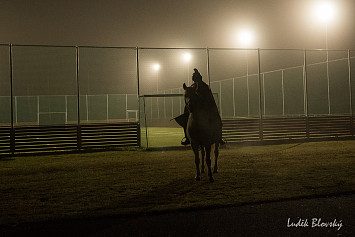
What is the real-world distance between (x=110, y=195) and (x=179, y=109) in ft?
88.7

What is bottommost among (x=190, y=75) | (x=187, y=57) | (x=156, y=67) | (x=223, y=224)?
(x=223, y=224)

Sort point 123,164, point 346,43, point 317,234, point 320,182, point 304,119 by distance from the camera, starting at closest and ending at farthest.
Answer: point 317,234 → point 320,182 → point 123,164 → point 304,119 → point 346,43

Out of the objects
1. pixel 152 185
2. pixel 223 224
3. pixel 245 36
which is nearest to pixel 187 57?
pixel 245 36

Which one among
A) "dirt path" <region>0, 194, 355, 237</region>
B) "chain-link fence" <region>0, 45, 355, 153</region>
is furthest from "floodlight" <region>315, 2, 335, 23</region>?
"dirt path" <region>0, 194, 355, 237</region>

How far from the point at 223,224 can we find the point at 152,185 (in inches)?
132

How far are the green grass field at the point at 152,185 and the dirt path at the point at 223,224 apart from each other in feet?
1.36

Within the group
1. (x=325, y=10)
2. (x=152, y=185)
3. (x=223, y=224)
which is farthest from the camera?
(x=325, y=10)

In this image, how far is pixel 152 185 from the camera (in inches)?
323

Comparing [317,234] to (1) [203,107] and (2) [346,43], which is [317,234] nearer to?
(1) [203,107]

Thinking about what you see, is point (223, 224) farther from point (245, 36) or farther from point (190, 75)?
point (190, 75)

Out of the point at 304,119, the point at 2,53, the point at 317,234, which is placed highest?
the point at 2,53

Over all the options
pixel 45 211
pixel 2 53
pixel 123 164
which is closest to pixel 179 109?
pixel 2 53

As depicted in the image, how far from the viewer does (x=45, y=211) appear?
6.03 m

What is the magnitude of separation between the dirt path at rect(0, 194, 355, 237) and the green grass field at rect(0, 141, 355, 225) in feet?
1.36
